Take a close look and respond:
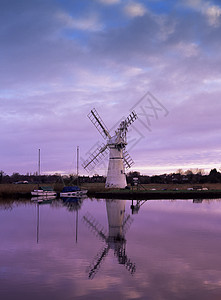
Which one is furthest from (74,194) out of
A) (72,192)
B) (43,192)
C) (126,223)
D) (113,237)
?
(113,237)

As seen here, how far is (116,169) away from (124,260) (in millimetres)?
40673

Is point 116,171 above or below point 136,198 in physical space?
above

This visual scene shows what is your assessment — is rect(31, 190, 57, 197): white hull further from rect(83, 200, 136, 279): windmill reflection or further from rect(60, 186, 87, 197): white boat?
rect(83, 200, 136, 279): windmill reflection

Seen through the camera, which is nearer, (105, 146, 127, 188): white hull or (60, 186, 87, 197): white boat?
(105, 146, 127, 188): white hull

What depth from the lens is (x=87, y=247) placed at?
15328mm

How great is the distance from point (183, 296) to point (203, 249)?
5968 mm

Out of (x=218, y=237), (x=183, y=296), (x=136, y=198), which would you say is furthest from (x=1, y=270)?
(x=136, y=198)

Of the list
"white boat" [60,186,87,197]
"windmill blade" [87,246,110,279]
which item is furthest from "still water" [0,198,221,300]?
"white boat" [60,186,87,197]

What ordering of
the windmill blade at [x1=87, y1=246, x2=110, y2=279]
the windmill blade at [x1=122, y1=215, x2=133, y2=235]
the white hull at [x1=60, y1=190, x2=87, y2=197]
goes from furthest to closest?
the white hull at [x1=60, y1=190, x2=87, y2=197], the windmill blade at [x1=122, y1=215, x2=133, y2=235], the windmill blade at [x1=87, y1=246, x2=110, y2=279]

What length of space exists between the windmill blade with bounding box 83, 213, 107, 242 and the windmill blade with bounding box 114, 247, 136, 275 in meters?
2.67

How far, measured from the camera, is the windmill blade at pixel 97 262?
36.6ft

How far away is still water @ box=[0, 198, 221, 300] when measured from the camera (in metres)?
9.49

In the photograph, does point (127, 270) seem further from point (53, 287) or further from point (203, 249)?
point (203, 249)

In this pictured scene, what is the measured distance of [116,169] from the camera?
53406 mm
